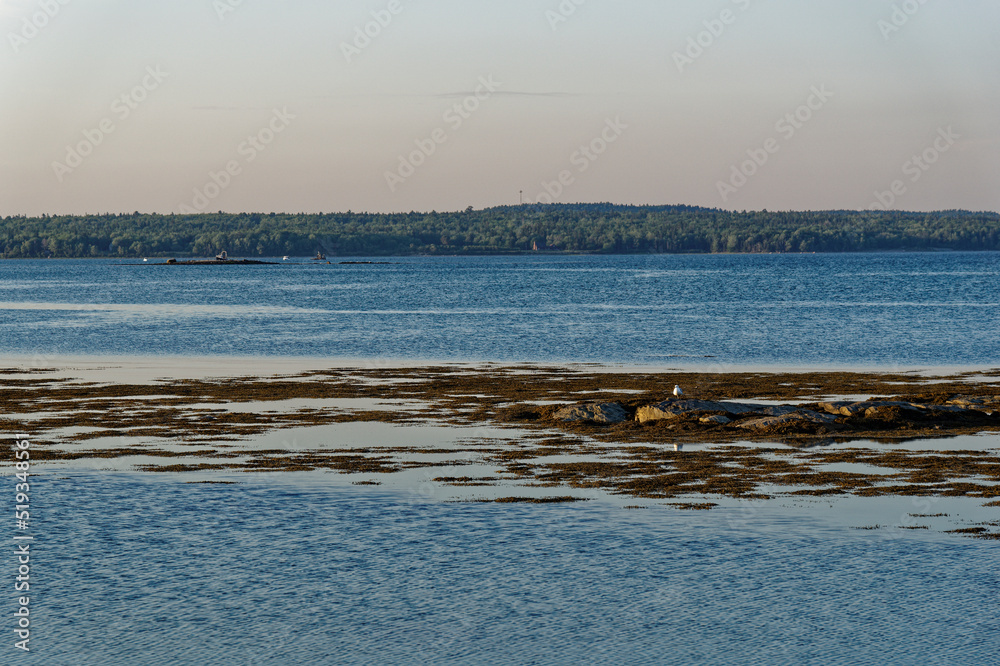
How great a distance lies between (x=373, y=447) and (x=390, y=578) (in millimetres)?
7939

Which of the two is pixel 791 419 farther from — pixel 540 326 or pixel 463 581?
pixel 540 326

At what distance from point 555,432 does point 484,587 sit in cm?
1013

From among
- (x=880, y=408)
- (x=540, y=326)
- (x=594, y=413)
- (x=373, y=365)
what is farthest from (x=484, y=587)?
(x=540, y=326)

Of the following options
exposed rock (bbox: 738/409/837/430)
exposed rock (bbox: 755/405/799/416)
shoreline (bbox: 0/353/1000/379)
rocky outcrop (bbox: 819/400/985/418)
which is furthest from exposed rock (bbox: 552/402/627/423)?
shoreline (bbox: 0/353/1000/379)

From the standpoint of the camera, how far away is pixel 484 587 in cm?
1203

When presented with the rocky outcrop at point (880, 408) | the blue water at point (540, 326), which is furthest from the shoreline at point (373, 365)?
the rocky outcrop at point (880, 408)

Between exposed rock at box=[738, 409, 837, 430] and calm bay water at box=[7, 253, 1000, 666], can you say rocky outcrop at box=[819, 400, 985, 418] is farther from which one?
calm bay water at box=[7, 253, 1000, 666]

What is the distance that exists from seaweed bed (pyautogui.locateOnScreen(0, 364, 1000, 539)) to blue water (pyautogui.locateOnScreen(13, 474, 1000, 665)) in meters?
1.87

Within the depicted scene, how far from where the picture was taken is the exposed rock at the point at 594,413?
22953 millimetres

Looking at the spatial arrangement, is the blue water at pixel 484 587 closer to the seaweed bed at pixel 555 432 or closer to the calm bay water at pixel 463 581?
the calm bay water at pixel 463 581

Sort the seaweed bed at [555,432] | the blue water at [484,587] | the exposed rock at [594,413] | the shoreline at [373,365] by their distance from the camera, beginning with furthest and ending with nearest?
the shoreline at [373,365], the exposed rock at [594,413], the seaweed bed at [555,432], the blue water at [484,587]

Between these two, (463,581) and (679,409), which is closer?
(463,581)

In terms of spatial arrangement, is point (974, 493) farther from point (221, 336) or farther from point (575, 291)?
point (575, 291)

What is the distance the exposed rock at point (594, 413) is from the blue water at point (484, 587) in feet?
25.3
